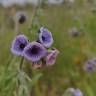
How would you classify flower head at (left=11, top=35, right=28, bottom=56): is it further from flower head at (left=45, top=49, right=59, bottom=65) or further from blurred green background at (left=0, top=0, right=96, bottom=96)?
blurred green background at (left=0, top=0, right=96, bottom=96)

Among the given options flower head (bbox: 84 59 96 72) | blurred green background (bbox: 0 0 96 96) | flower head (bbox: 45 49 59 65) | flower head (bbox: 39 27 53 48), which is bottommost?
blurred green background (bbox: 0 0 96 96)

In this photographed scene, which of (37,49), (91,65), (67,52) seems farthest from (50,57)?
(67,52)

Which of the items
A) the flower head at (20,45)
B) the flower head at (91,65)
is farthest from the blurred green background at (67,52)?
the flower head at (20,45)

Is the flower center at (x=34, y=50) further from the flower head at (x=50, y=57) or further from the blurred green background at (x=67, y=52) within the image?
the blurred green background at (x=67, y=52)

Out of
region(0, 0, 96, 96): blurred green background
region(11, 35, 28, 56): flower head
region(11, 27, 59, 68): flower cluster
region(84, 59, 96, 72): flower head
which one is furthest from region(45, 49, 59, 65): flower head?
region(84, 59, 96, 72): flower head

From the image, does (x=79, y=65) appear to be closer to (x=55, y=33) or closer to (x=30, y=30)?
(x=55, y=33)

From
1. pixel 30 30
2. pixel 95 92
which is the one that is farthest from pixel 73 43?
pixel 30 30

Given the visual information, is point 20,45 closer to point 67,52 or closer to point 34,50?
point 34,50

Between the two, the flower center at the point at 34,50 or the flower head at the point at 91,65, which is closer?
the flower center at the point at 34,50
